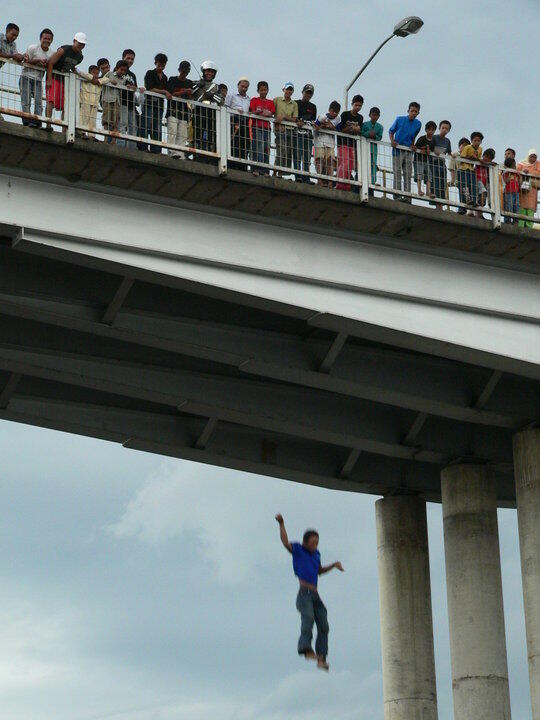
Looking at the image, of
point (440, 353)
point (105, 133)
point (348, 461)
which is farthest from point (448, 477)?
point (105, 133)

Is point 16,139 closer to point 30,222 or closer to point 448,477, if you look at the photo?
point 30,222

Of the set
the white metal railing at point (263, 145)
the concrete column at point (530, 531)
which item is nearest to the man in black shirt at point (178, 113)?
the white metal railing at point (263, 145)

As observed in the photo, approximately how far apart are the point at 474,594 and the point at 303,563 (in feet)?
28.3

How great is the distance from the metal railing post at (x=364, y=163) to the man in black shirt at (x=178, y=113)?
125 inches

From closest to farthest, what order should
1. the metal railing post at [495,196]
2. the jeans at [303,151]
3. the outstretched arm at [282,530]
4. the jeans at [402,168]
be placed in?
the outstretched arm at [282,530] → the jeans at [303,151] → the jeans at [402,168] → the metal railing post at [495,196]

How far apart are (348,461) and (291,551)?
10.7 m

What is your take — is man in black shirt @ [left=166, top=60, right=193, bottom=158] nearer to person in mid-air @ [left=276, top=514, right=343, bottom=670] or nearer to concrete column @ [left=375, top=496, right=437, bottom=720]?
person in mid-air @ [left=276, top=514, right=343, bottom=670]

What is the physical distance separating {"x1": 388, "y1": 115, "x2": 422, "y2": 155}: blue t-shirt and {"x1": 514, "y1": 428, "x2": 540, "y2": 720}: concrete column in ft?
23.5

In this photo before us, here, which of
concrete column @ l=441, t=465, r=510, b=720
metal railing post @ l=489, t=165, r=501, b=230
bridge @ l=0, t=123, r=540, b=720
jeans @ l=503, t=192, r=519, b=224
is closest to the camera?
bridge @ l=0, t=123, r=540, b=720

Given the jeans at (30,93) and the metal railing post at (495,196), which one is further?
the metal railing post at (495,196)

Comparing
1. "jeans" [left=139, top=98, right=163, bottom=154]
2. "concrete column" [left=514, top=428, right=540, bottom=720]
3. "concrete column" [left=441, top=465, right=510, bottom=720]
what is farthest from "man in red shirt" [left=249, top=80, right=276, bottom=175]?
"concrete column" [left=441, top=465, right=510, bottom=720]

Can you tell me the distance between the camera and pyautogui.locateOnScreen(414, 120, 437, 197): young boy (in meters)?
31.5

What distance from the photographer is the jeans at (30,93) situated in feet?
92.2

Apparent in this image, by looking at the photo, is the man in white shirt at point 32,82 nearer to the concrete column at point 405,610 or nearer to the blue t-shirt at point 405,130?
the blue t-shirt at point 405,130
